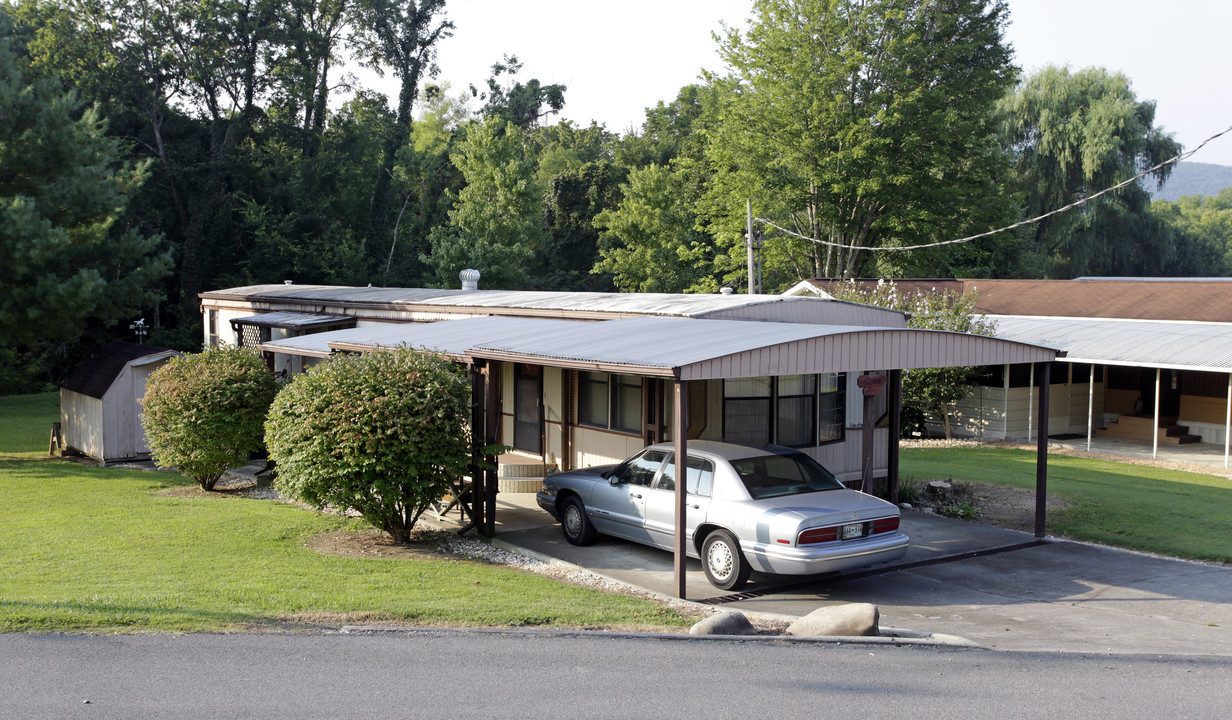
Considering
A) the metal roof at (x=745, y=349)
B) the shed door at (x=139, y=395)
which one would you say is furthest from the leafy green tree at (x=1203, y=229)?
the shed door at (x=139, y=395)

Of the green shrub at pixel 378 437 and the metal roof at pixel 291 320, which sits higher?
the metal roof at pixel 291 320

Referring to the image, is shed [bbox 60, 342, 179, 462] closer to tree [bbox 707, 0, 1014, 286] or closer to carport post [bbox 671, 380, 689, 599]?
carport post [bbox 671, 380, 689, 599]

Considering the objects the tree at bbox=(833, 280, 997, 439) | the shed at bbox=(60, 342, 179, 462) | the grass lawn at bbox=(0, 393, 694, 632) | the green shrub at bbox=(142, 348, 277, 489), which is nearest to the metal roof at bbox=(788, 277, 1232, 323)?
the tree at bbox=(833, 280, 997, 439)

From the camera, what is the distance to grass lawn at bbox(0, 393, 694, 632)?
839 cm

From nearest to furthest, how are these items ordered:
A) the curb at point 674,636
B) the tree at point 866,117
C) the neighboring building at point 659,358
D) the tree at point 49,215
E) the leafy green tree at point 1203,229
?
the curb at point 674,636 → the neighboring building at point 659,358 → the tree at point 49,215 → the tree at point 866,117 → the leafy green tree at point 1203,229

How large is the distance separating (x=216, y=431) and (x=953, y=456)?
14897 millimetres

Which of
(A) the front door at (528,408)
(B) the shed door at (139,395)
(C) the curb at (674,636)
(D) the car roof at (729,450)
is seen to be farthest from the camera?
(B) the shed door at (139,395)

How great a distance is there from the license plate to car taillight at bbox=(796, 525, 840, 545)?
10cm

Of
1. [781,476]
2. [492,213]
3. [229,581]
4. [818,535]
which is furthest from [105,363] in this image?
[492,213]

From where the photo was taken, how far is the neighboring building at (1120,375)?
22.9 metres

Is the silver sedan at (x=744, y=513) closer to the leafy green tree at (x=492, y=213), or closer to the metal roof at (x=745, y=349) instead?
the metal roof at (x=745, y=349)

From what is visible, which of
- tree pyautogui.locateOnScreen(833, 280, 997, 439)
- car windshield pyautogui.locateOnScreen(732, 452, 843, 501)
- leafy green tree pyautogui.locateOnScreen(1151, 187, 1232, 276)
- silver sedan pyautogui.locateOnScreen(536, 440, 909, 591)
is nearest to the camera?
silver sedan pyautogui.locateOnScreen(536, 440, 909, 591)

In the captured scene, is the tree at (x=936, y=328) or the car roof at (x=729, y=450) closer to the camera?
the car roof at (x=729, y=450)

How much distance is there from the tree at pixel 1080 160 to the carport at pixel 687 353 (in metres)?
37.2
